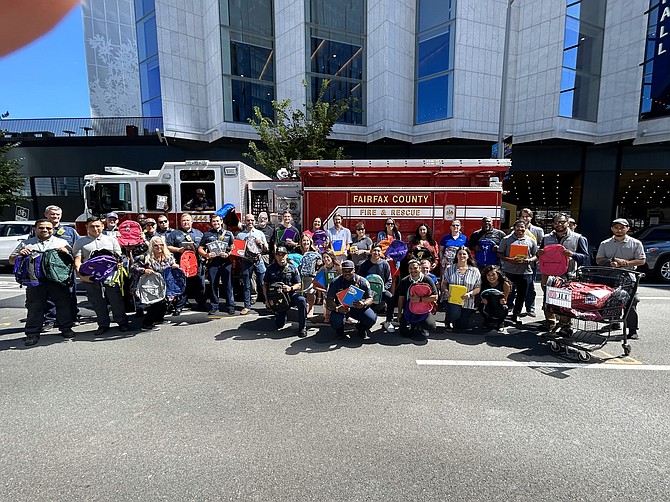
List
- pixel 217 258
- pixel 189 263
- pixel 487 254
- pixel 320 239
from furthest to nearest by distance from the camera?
1. pixel 320 239
2. pixel 487 254
3. pixel 217 258
4. pixel 189 263

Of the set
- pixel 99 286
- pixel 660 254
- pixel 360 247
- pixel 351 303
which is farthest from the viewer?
pixel 660 254

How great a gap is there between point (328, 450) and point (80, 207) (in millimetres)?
21648

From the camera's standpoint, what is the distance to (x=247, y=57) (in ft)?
60.1

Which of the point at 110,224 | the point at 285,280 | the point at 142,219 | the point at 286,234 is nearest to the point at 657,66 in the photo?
the point at 286,234

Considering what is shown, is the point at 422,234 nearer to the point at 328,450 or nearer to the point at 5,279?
the point at 328,450

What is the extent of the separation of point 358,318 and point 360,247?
6.87 feet

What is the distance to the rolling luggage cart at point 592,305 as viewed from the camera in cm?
431

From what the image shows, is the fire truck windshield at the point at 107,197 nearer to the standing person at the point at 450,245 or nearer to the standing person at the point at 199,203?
the standing person at the point at 199,203

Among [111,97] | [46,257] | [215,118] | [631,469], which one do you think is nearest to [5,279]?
[46,257]

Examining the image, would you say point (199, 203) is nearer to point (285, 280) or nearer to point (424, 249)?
point (285, 280)

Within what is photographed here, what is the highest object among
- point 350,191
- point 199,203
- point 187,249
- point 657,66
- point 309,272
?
point 657,66

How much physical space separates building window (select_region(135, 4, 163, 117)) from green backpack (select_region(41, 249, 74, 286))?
1642 centimetres

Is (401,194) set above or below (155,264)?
above

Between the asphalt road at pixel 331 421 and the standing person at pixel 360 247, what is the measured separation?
85.6 inches
